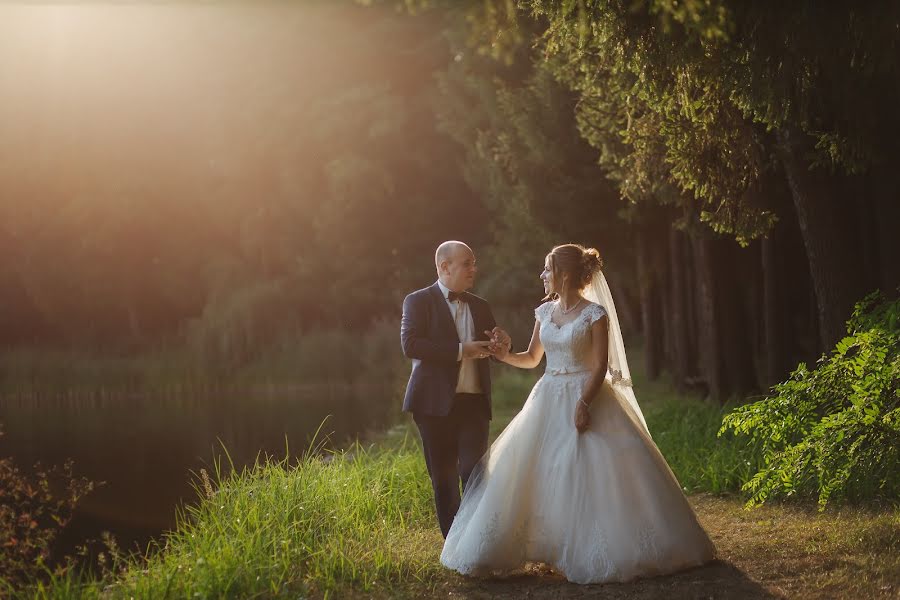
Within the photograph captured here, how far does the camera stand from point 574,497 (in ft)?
22.4

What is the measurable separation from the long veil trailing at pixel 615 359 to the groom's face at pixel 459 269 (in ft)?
2.55

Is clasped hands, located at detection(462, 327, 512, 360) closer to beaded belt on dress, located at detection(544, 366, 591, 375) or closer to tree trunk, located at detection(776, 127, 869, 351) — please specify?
beaded belt on dress, located at detection(544, 366, 591, 375)

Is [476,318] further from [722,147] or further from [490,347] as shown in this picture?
[722,147]

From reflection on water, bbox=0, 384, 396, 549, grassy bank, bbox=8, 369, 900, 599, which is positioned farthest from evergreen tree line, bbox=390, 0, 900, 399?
reflection on water, bbox=0, 384, 396, 549

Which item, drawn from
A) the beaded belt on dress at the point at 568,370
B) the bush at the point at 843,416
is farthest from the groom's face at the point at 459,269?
the bush at the point at 843,416

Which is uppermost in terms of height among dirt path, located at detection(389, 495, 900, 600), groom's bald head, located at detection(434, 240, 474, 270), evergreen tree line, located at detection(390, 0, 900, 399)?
evergreen tree line, located at detection(390, 0, 900, 399)

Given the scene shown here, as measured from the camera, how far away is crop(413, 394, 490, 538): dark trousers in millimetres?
7594

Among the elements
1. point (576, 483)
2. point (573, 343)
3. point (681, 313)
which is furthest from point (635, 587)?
point (681, 313)

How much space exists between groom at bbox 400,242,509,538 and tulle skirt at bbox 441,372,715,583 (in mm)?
487

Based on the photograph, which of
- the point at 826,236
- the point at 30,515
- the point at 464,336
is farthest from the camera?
the point at 826,236

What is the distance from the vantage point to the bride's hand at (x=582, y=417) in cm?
698

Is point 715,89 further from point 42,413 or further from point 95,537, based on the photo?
point 42,413

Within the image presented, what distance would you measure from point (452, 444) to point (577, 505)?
117 cm

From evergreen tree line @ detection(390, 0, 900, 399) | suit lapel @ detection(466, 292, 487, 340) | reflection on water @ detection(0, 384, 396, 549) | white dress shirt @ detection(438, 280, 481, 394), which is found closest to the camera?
white dress shirt @ detection(438, 280, 481, 394)
